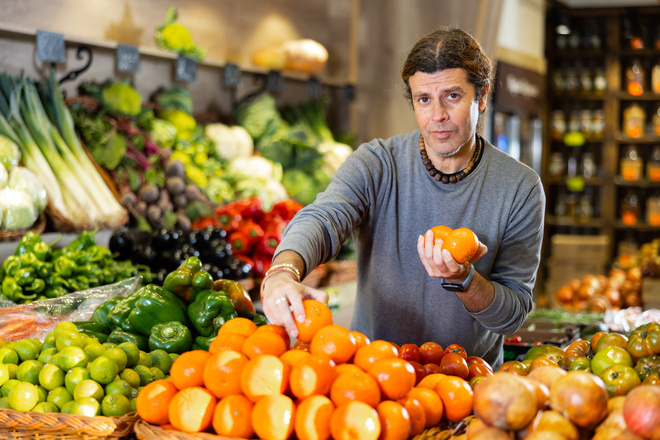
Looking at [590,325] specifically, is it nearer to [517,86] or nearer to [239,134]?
[239,134]

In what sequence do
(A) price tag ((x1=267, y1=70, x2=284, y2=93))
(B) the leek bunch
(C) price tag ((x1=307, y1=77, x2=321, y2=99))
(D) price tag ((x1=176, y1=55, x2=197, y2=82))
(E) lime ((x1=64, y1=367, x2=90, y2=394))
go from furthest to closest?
1. (C) price tag ((x1=307, y1=77, x2=321, y2=99))
2. (A) price tag ((x1=267, y1=70, x2=284, y2=93))
3. (D) price tag ((x1=176, y1=55, x2=197, y2=82))
4. (B) the leek bunch
5. (E) lime ((x1=64, y1=367, x2=90, y2=394))

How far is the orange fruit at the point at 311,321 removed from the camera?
1369mm

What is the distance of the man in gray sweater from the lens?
1.82m

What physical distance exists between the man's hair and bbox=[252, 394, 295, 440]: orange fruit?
1028mm

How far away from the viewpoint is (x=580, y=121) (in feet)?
25.3

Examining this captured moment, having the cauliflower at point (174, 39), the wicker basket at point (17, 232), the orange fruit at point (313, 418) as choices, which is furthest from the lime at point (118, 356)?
the cauliflower at point (174, 39)

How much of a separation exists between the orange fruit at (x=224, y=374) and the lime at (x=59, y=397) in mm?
380

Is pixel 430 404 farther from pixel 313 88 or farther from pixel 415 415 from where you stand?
pixel 313 88

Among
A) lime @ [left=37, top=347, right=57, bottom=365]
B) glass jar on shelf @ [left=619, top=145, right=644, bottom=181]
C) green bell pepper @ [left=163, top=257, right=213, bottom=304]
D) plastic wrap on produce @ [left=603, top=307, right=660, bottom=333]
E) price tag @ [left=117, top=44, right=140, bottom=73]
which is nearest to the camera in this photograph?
lime @ [left=37, top=347, right=57, bottom=365]

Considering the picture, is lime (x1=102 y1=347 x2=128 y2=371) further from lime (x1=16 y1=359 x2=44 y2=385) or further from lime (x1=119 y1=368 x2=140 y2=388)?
lime (x1=16 y1=359 x2=44 y2=385)

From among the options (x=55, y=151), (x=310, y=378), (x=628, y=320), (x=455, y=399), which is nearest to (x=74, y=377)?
(x=310, y=378)

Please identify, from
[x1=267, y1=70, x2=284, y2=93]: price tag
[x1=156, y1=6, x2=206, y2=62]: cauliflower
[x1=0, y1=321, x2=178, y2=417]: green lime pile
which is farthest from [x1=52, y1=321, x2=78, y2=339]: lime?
[x1=267, y1=70, x2=284, y2=93]: price tag

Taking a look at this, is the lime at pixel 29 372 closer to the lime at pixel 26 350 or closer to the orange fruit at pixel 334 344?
the lime at pixel 26 350

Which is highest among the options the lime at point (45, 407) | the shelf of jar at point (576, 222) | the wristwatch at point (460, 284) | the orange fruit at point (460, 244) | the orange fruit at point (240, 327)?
the orange fruit at point (460, 244)
